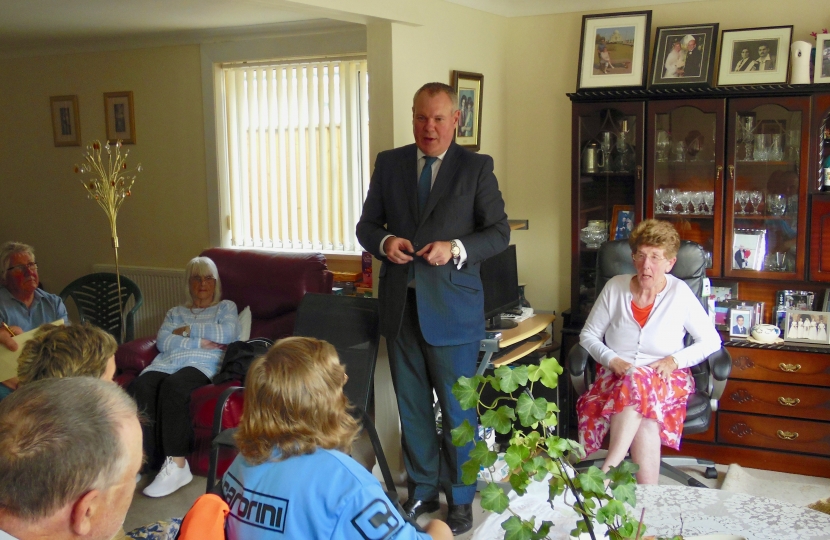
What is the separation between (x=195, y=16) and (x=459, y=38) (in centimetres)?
170

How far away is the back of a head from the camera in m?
1.60

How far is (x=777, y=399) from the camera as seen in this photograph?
3.65m

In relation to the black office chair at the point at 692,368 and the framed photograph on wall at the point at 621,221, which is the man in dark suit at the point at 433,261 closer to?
the black office chair at the point at 692,368

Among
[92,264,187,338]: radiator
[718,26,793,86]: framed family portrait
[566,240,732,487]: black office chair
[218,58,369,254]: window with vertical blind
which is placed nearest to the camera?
[566,240,732,487]: black office chair

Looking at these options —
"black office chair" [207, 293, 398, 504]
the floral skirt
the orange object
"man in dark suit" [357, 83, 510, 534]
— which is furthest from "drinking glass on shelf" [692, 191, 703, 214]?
the orange object

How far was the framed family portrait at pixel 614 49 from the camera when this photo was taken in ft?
13.2

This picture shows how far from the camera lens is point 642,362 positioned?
3.31 meters

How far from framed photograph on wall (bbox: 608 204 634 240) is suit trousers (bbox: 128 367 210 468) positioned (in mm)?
2189

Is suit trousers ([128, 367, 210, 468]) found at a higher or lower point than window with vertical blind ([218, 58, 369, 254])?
lower

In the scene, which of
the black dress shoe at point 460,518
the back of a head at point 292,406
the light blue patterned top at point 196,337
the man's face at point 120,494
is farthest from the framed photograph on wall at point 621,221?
the man's face at point 120,494

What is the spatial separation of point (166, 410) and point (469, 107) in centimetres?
207

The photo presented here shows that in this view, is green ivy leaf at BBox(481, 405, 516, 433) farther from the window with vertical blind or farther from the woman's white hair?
the window with vertical blind

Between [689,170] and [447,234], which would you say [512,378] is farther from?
[689,170]

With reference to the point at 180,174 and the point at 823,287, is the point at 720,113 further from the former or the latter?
the point at 180,174
